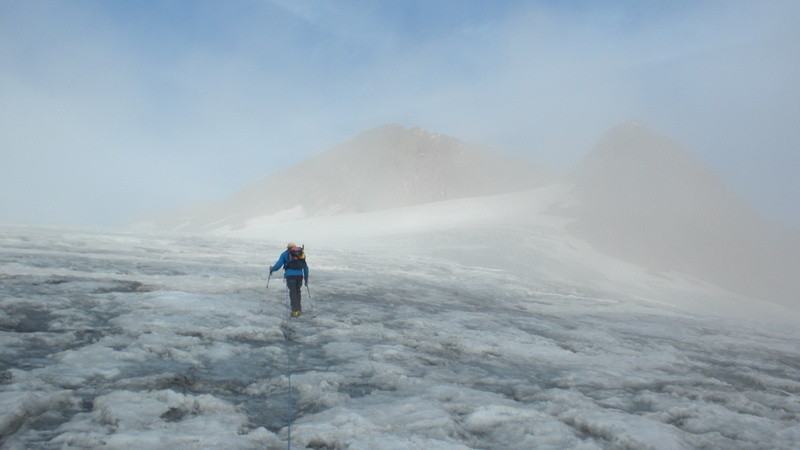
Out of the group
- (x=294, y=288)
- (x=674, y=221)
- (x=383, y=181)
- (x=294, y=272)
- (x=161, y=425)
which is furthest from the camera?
(x=383, y=181)

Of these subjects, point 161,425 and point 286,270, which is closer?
point 161,425

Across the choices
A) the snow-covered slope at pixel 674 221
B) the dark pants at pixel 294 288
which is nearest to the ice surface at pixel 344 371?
the dark pants at pixel 294 288

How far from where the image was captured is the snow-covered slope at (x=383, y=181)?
93375 millimetres

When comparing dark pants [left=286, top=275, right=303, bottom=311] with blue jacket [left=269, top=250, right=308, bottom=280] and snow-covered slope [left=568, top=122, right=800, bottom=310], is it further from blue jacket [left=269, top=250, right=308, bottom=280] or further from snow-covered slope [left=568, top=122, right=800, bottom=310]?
snow-covered slope [left=568, top=122, right=800, bottom=310]

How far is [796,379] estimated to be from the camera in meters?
9.58

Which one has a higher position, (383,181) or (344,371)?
(383,181)

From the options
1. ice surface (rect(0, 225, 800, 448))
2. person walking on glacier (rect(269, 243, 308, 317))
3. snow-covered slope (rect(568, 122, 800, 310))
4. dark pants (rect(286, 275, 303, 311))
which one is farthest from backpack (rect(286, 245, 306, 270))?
snow-covered slope (rect(568, 122, 800, 310))

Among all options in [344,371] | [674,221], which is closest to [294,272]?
[344,371]

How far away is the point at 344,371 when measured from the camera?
6.72 meters

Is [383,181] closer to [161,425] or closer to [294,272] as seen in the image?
[294,272]

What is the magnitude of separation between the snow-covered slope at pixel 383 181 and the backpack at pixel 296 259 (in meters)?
78.1

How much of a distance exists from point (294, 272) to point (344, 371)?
395 cm

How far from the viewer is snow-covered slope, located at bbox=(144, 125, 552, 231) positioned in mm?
93375

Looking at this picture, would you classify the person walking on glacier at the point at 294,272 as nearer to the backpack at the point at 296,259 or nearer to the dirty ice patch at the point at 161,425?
the backpack at the point at 296,259
